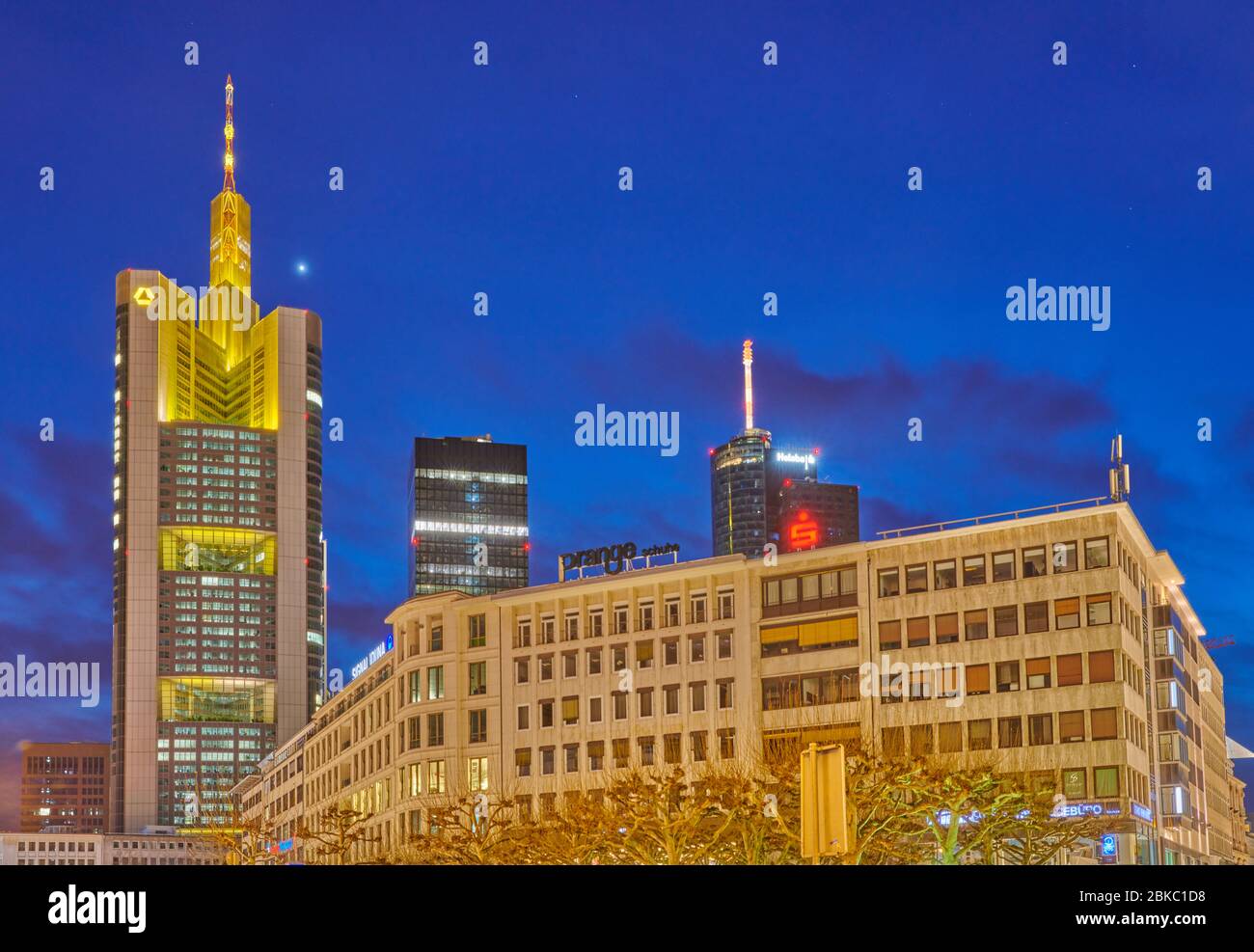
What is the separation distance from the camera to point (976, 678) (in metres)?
104

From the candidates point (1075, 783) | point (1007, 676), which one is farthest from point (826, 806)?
point (1007, 676)

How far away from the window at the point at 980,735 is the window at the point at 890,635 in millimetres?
8128

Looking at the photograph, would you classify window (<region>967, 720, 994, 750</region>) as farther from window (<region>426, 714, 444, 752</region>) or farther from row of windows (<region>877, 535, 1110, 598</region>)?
window (<region>426, 714, 444, 752</region>)

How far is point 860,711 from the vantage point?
354 ft

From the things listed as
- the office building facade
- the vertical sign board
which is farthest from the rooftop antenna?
the vertical sign board

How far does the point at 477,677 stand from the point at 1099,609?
5007 cm

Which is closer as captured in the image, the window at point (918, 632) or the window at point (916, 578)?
the window at point (918, 632)

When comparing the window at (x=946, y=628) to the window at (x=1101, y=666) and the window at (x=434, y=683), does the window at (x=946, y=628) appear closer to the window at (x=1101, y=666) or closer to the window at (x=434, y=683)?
the window at (x=1101, y=666)

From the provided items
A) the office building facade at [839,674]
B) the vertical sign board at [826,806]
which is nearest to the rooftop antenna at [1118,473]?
the office building facade at [839,674]

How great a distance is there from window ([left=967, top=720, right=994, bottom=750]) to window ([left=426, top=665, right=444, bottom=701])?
4480 cm

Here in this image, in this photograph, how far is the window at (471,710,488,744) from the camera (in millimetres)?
125188
